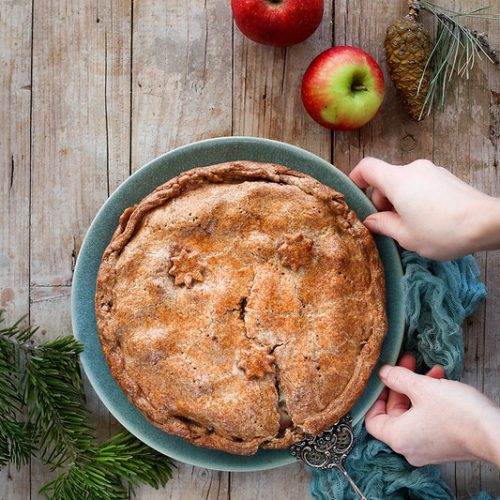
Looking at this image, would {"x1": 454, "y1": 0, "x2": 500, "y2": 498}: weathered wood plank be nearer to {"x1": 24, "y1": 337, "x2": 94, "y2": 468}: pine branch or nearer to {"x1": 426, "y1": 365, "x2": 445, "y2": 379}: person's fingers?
{"x1": 426, "y1": 365, "x2": 445, "y2": 379}: person's fingers

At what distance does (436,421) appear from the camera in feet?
4.88

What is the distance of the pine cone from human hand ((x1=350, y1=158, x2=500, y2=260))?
239mm

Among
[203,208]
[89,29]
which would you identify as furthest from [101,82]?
[203,208]

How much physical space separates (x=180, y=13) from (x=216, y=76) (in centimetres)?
20

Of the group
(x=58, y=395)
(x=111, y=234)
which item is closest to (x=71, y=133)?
(x=111, y=234)

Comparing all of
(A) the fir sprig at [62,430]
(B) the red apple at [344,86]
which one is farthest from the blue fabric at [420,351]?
(A) the fir sprig at [62,430]

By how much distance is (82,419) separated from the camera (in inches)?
66.0

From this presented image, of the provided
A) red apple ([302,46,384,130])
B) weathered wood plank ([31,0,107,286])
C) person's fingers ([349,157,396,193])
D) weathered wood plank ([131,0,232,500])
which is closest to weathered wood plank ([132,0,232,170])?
weathered wood plank ([131,0,232,500])

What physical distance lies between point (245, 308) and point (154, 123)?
2.00ft

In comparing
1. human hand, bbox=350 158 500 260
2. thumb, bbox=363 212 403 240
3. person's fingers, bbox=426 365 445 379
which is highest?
human hand, bbox=350 158 500 260

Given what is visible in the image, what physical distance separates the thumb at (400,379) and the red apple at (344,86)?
2.10 ft

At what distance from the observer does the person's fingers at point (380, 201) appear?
163 centimetres

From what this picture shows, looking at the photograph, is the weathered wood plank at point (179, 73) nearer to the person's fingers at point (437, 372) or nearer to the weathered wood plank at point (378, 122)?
the weathered wood plank at point (378, 122)

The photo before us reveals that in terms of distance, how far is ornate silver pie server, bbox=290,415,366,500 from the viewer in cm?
160
